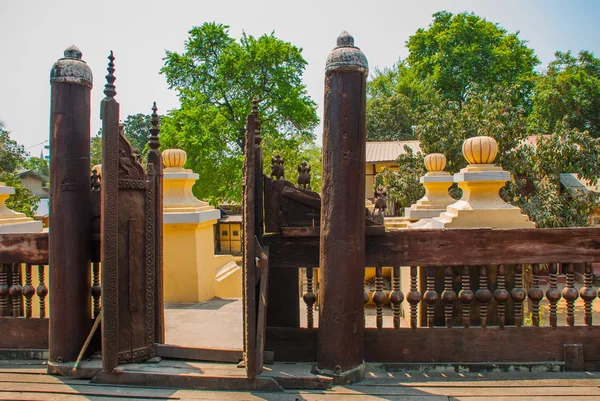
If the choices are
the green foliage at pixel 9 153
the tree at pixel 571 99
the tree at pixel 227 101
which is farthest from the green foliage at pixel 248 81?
the tree at pixel 571 99

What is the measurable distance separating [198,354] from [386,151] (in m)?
23.1

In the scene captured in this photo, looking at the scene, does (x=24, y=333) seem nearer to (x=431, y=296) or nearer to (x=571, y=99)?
(x=431, y=296)

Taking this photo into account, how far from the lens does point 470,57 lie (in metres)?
34.4

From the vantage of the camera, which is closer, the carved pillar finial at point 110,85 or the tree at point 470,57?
the carved pillar finial at point 110,85

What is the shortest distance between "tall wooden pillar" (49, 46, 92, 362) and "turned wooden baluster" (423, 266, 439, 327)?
2252mm

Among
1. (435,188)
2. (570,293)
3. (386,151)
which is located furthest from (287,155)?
(570,293)

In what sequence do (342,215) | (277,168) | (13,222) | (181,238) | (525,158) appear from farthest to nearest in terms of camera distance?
(525,158)
(181,238)
(13,222)
(277,168)
(342,215)

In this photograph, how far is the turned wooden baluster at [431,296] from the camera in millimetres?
3217

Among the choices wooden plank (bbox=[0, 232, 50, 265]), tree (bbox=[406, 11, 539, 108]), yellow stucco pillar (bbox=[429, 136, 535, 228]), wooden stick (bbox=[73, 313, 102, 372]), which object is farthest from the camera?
tree (bbox=[406, 11, 539, 108])

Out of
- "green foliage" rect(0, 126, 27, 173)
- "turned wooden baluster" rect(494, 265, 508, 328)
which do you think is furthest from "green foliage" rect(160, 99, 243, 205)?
"turned wooden baluster" rect(494, 265, 508, 328)

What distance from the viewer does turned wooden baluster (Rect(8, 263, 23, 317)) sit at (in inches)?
141

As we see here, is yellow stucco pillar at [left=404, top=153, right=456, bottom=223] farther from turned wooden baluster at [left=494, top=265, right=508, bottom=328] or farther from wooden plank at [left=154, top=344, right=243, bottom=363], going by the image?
wooden plank at [left=154, top=344, right=243, bottom=363]

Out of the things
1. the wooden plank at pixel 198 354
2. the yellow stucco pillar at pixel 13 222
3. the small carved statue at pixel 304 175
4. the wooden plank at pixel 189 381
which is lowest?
the wooden plank at pixel 189 381

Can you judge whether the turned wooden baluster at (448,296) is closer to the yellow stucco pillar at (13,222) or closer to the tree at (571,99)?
the yellow stucco pillar at (13,222)
